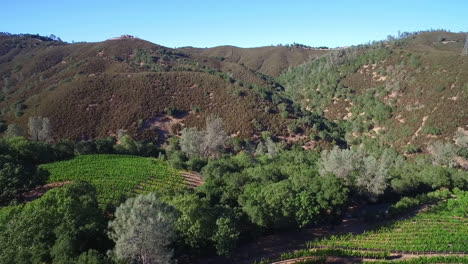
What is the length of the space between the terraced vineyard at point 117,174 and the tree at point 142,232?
17173 mm

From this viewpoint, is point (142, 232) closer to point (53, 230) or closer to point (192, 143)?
point (53, 230)

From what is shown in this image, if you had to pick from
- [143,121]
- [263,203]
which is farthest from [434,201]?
[143,121]

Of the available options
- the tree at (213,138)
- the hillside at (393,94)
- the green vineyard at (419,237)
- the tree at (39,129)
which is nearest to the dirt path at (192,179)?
the tree at (213,138)

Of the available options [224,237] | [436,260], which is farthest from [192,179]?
[436,260]

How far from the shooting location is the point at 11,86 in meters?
135

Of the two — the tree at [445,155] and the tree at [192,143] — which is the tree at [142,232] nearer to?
the tree at [192,143]

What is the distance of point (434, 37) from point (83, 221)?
224 metres

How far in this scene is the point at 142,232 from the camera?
23.7 m

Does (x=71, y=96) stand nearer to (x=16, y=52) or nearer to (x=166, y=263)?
(x=166, y=263)

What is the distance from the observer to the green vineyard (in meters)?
34.5

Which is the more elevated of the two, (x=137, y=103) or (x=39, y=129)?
(x=137, y=103)

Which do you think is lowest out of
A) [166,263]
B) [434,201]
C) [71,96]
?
[434,201]

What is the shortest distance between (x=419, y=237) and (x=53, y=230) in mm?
41270

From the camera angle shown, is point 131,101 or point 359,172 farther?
point 131,101
